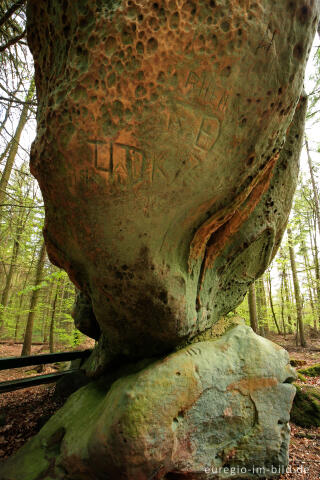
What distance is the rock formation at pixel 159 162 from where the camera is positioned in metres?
1.75

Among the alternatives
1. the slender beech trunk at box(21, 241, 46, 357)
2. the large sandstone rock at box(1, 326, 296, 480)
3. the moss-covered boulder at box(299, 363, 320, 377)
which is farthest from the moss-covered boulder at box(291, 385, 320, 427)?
the slender beech trunk at box(21, 241, 46, 357)

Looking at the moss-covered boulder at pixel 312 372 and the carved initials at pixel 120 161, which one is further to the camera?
the moss-covered boulder at pixel 312 372

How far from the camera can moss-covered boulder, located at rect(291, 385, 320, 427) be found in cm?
374

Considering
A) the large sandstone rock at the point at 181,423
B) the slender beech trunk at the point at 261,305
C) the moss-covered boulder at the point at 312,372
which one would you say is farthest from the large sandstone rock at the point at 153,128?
the slender beech trunk at the point at 261,305

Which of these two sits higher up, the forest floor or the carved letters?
the carved letters

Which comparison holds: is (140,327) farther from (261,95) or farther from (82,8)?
(82,8)

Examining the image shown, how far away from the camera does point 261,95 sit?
1.95 m

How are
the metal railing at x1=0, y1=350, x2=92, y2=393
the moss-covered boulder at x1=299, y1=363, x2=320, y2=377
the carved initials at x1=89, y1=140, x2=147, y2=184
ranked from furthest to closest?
the moss-covered boulder at x1=299, y1=363, x2=320, y2=377, the metal railing at x1=0, y1=350, x2=92, y2=393, the carved initials at x1=89, y1=140, x2=147, y2=184

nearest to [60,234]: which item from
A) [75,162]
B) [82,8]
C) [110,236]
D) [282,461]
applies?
[110,236]

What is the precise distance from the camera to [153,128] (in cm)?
186

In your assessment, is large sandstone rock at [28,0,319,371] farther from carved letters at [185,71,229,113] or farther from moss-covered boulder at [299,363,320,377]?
moss-covered boulder at [299,363,320,377]

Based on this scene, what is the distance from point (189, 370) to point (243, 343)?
84 centimetres

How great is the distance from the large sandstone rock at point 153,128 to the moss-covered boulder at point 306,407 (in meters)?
2.84

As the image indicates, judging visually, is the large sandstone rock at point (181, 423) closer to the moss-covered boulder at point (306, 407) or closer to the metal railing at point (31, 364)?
the metal railing at point (31, 364)
